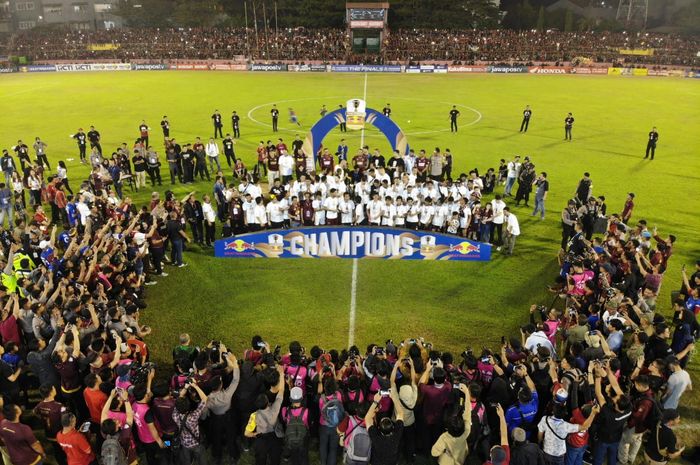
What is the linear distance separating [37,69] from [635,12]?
325 ft

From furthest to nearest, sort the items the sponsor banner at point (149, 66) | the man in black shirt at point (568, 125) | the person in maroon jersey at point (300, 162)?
1. the sponsor banner at point (149, 66)
2. the man in black shirt at point (568, 125)
3. the person in maroon jersey at point (300, 162)

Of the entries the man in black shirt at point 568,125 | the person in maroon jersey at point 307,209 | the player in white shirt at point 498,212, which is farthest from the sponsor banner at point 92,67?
the player in white shirt at point 498,212

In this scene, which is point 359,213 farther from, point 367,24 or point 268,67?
point 367,24

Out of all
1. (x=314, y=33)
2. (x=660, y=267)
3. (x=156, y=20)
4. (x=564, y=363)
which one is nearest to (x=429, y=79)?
(x=314, y=33)

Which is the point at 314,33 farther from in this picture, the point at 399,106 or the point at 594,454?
the point at 594,454

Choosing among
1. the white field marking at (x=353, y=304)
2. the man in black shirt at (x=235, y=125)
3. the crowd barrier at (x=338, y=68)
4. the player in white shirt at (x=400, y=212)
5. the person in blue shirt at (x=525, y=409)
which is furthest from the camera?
the crowd barrier at (x=338, y=68)

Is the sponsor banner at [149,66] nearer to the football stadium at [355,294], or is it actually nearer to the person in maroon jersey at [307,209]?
the football stadium at [355,294]

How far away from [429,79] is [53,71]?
1814 inches

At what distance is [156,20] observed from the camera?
8594 cm

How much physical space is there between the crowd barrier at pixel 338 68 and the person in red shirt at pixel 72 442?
187 feet

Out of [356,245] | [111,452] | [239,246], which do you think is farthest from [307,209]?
[111,452]

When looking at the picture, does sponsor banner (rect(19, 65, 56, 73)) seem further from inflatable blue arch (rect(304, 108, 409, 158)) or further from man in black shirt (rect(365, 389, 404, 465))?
man in black shirt (rect(365, 389, 404, 465))

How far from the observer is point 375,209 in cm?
1541

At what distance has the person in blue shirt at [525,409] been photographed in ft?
23.1
